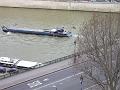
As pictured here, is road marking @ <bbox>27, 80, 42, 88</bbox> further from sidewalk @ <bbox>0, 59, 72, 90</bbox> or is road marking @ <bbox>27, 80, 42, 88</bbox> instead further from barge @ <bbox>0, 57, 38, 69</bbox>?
barge @ <bbox>0, 57, 38, 69</bbox>

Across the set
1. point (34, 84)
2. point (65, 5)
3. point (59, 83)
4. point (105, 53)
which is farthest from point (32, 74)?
point (65, 5)

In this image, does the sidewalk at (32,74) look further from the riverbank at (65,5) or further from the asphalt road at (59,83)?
the riverbank at (65,5)

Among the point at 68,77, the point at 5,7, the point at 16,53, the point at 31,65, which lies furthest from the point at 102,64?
the point at 5,7

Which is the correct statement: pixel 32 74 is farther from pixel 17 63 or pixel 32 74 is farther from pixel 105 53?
pixel 105 53

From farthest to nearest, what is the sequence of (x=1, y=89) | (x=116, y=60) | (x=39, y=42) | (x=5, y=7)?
(x=5, y=7) → (x=39, y=42) → (x=1, y=89) → (x=116, y=60)

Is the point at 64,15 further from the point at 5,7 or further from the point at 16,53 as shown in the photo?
the point at 16,53

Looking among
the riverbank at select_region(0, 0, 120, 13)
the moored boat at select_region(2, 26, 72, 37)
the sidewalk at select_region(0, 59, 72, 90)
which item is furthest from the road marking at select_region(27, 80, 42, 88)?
the riverbank at select_region(0, 0, 120, 13)
